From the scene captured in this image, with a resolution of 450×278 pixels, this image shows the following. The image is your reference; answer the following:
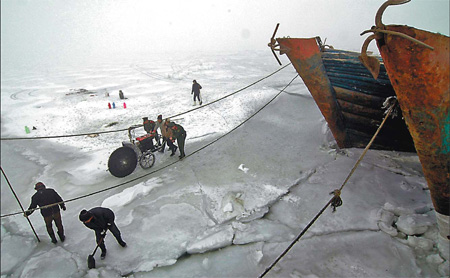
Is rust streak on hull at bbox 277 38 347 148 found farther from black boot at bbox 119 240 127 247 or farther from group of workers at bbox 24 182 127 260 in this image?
black boot at bbox 119 240 127 247

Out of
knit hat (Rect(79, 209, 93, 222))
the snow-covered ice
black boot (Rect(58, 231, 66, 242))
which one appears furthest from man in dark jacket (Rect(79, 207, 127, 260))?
black boot (Rect(58, 231, 66, 242))

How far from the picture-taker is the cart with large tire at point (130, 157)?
18.0 feet

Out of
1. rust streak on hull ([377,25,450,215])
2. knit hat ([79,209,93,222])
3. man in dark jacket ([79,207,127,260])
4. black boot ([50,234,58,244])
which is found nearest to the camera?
rust streak on hull ([377,25,450,215])

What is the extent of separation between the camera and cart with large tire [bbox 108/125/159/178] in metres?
5.50

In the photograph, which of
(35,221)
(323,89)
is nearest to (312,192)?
(323,89)

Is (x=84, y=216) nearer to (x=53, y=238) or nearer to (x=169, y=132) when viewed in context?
(x=53, y=238)

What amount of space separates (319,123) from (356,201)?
396cm

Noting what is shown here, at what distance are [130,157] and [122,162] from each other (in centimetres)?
21

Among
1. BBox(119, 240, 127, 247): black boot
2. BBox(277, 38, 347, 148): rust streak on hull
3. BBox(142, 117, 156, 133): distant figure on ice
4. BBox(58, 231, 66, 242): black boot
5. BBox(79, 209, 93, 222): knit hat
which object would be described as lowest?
BBox(58, 231, 66, 242): black boot

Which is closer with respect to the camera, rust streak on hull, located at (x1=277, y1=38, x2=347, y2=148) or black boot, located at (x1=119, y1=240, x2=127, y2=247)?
black boot, located at (x1=119, y1=240, x2=127, y2=247)

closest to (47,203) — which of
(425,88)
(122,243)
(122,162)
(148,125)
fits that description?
(122,243)

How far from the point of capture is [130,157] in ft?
18.6

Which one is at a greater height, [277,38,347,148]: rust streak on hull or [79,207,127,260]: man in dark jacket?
[277,38,347,148]: rust streak on hull

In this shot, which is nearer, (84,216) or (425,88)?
(425,88)
